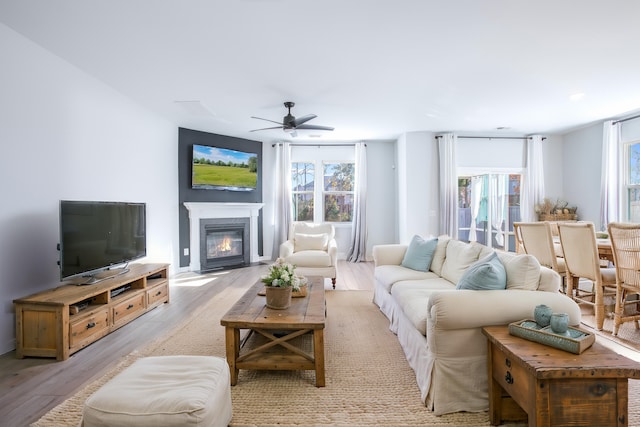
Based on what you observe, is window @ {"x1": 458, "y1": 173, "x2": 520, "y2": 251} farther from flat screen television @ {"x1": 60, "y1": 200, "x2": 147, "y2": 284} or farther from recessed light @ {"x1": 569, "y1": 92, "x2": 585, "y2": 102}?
flat screen television @ {"x1": 60, "y1": 200, "x2": 147, "y2": 284}

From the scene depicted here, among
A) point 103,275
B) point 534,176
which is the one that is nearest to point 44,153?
point 103,275

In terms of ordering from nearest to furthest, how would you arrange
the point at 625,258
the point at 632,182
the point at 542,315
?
the point at 542,315 < the point at 625,258 < the point at 632,182

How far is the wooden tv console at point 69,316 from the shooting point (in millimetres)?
2424

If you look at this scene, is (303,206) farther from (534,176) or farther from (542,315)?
(542,315)

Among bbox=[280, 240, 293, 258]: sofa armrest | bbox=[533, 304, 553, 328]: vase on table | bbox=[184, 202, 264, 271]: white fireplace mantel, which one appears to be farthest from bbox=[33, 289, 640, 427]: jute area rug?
bbox=[184, 202, 264, 271]: white fireplace mantel

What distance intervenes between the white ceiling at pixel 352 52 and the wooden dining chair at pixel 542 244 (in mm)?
1739

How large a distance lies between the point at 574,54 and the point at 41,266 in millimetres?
5443

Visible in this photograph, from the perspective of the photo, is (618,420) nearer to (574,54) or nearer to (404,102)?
(574,54)

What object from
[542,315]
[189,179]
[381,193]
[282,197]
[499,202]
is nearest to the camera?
[542,315]

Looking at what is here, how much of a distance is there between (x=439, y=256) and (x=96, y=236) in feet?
11.5

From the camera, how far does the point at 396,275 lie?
10.6 feet

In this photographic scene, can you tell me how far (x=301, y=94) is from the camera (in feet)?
13.4

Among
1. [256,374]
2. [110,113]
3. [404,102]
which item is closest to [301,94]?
[404,102]

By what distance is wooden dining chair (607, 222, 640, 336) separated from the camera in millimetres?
2741
